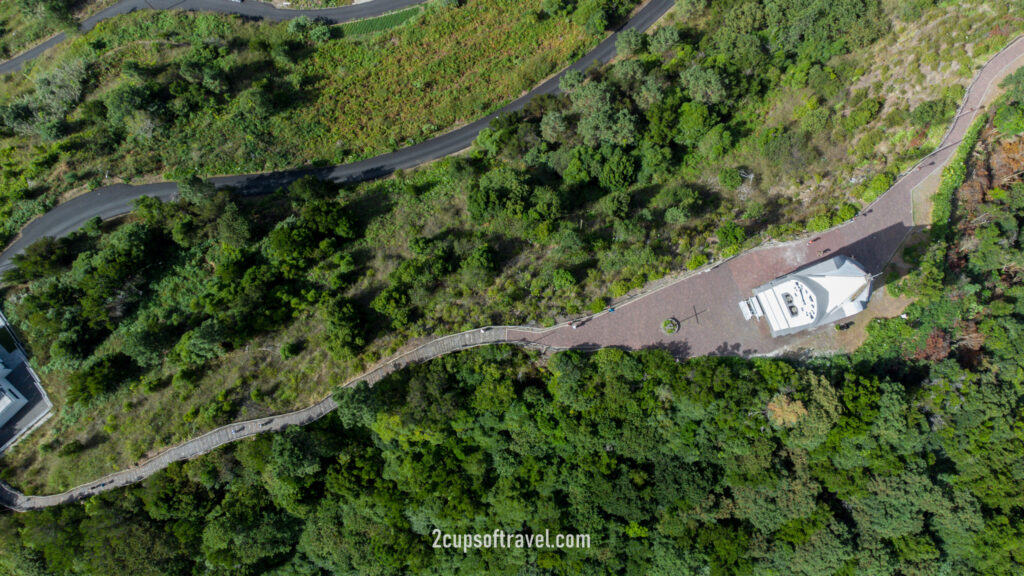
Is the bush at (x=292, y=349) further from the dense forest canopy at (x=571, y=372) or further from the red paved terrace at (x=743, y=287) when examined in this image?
the red paved terrace at (x=743, y=287)

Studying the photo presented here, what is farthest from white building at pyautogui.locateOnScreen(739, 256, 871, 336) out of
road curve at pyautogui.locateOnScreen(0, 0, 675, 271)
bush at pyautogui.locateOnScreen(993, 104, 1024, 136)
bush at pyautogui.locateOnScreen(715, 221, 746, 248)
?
road curve at pyautogui.locateOnScreen(0, 0, 675, 271)

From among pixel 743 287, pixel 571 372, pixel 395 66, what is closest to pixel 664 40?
pixel 743 287

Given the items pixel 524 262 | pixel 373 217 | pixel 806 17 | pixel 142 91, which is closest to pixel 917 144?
pixel 806 17

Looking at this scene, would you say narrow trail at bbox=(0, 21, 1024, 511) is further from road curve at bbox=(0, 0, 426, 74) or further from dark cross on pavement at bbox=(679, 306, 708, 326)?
road curve at bbox=(0, 0, 426, 74)

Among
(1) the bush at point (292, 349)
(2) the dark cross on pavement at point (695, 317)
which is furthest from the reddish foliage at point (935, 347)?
(1) the bush at point (292, 349)

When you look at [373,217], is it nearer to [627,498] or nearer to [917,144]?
[627,498]

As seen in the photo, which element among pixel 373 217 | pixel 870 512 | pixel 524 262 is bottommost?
pixel 870 512
